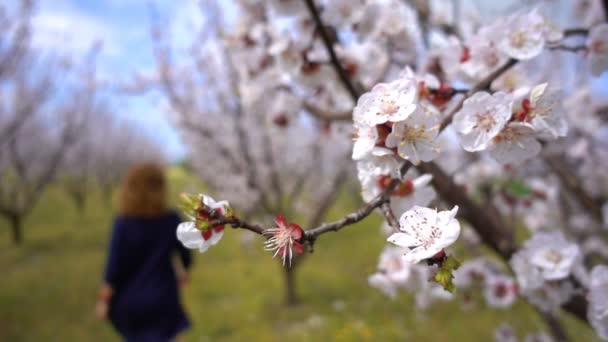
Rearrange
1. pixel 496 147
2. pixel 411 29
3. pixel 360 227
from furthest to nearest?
pixel 360 227
pixel 411 29
pixel 496 147

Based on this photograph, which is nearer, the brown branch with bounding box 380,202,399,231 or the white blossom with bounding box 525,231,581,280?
the brown branch with bounding box 380,202,399,231

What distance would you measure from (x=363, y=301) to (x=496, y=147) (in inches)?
183

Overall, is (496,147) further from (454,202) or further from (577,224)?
(577,224)

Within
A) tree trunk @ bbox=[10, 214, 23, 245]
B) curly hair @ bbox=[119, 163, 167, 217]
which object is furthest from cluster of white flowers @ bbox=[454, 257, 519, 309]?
tree trunk @ bbox=[10, 214, 23, 245]

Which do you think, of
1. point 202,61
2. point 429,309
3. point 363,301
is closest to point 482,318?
point 429,309

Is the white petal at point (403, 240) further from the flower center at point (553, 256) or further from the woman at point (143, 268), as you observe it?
the woman at point (143, 268)

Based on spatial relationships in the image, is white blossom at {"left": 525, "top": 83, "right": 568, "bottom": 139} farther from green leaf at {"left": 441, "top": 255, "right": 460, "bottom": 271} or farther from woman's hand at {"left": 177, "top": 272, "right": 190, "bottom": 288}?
woman's hand at {"left": 177, "top": 272, "right": 190, "bottom": 288}

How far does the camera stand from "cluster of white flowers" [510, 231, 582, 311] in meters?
1.10

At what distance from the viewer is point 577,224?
364cm

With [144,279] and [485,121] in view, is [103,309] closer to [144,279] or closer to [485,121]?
[144,279]

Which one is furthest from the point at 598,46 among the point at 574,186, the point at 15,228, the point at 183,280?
the point at 15,228

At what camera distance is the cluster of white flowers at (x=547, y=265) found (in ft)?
3.61

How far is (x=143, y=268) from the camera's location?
274 cm

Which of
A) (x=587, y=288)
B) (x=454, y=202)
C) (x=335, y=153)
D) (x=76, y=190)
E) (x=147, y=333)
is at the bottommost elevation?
(x=76, y=190)
